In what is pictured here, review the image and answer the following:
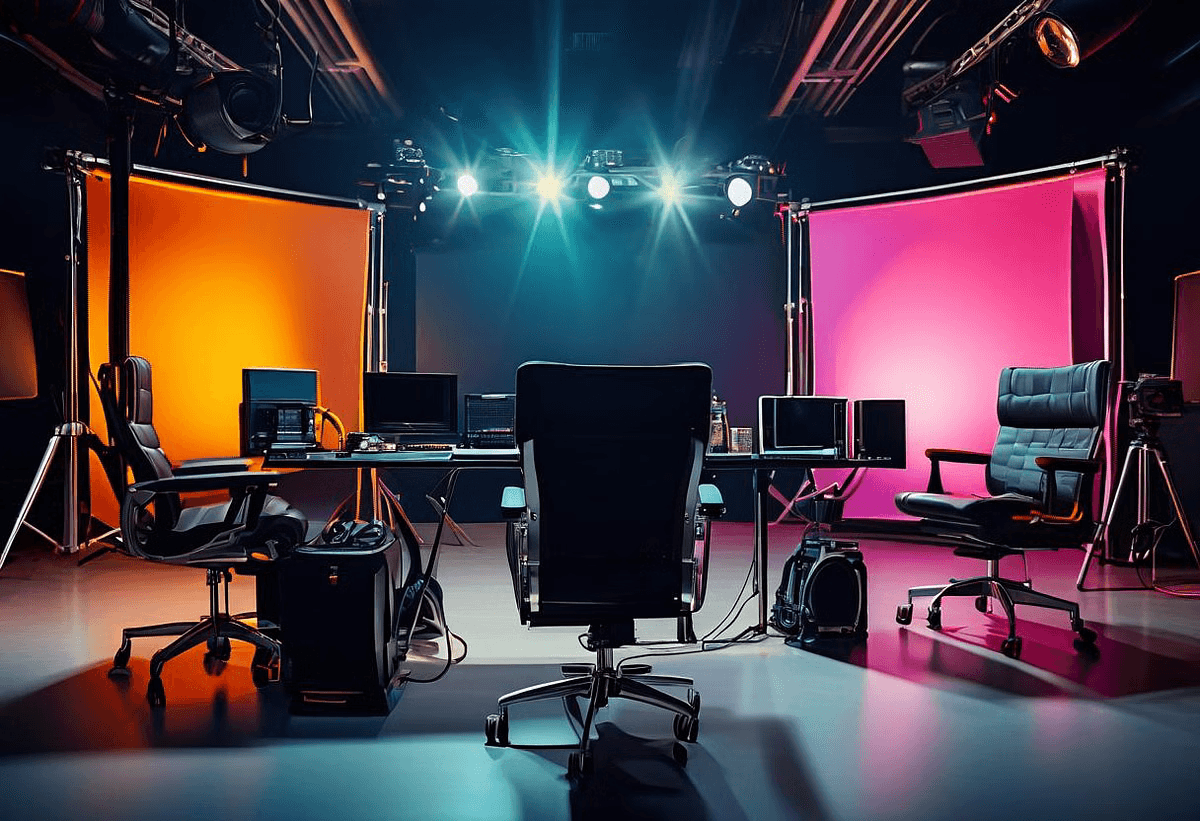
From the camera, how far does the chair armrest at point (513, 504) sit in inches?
98.0

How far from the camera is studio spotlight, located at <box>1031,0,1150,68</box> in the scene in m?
4.59

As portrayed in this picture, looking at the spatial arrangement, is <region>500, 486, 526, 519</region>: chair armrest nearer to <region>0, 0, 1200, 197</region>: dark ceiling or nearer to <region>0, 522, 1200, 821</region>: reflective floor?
<region>0, 522, 1200, 821</region>: reflective floor

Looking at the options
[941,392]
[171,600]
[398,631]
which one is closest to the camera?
[398,631]

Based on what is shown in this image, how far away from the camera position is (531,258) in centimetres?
802

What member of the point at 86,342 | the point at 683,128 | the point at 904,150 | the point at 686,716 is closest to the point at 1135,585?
the point at 686,716

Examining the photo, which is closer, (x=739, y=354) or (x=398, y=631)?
(x=398, y=631)

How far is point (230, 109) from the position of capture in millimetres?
5984

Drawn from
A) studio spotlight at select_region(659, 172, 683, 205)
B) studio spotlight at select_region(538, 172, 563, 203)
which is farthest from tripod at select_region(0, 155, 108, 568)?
studio spotlight at select_region(659, 172, 683, 205)

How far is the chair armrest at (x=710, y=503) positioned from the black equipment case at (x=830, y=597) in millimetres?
1342

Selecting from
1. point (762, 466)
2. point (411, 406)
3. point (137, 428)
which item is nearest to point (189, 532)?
point (137, 428)

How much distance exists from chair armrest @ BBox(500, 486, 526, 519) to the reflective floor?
704mm

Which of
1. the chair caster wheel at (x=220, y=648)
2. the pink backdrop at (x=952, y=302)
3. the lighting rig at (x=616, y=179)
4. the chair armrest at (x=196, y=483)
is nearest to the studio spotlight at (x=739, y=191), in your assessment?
the lighting rig at (x=616, y=179)

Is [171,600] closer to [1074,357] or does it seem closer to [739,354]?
[739,354]

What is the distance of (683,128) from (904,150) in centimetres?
193
